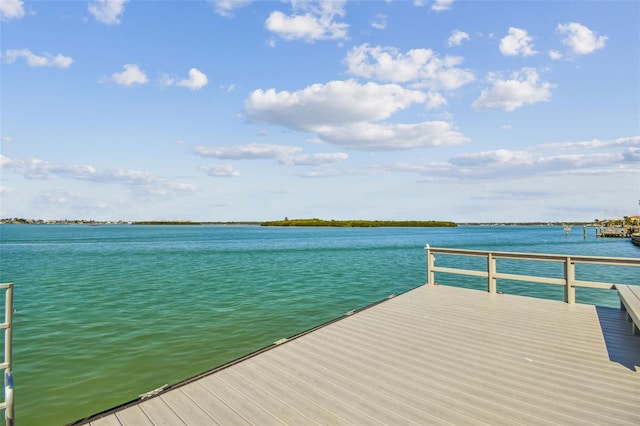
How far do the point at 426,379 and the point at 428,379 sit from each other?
0.07 ft

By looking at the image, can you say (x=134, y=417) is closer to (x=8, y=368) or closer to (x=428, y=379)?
(x=8, y=368)

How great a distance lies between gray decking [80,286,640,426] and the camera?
3.09 m

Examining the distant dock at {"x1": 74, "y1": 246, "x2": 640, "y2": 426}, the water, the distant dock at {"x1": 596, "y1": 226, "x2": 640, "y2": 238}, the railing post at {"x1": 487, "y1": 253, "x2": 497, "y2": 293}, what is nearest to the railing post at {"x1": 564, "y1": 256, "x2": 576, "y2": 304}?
the distant dock at {"x1": 74, "y1": 246, "x2": 640, "y2": 426}

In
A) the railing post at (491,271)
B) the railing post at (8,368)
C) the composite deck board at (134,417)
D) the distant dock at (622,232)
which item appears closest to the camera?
the railing post at (8,368)

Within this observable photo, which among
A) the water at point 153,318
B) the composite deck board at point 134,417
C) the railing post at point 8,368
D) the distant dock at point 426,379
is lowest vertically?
the water at point 153,318

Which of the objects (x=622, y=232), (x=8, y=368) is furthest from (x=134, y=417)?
(x=622, y=232)

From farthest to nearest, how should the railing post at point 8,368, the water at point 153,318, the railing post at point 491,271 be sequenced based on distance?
the railing post at point 491,271, the water at point 153,318, the railing post at point 8,368

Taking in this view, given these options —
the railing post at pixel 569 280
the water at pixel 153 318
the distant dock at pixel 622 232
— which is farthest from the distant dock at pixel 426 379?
the distant dock at pixel 622 232

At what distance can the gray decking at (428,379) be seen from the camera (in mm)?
3088

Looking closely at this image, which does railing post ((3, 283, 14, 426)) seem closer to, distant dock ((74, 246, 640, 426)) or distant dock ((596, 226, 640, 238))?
distant dock ((74, 246, 640, 426))

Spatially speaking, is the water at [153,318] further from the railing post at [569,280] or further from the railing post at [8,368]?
the railing post at [569,280]

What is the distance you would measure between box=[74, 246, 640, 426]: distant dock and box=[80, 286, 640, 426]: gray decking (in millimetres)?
13

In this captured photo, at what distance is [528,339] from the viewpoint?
199 inches

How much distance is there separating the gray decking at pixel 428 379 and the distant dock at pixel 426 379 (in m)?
0.01
